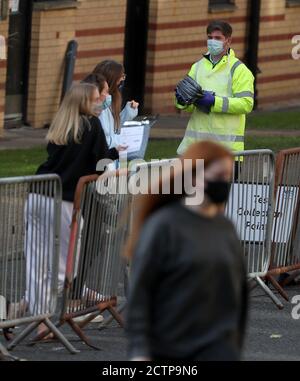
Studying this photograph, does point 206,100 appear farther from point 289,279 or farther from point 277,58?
point 277,58

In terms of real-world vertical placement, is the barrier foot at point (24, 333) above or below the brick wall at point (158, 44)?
below

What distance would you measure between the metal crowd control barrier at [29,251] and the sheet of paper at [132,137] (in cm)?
155

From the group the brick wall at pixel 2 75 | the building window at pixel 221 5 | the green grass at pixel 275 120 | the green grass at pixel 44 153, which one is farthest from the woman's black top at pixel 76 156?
the building window at pixel 221 5

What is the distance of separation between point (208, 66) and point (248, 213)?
50.5 inches

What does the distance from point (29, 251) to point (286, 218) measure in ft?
9.51

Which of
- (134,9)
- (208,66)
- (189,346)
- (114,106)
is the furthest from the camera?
(134,9)

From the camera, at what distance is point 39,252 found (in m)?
8.42

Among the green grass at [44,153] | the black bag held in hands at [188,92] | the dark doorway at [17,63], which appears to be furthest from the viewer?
the dark doorway at [17,63]

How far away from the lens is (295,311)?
1011cm

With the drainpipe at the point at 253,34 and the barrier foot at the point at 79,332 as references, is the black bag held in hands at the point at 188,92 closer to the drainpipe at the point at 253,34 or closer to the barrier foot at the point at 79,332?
the barrier foot at the point at 79,332

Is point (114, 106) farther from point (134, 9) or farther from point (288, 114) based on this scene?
point (288, 114)

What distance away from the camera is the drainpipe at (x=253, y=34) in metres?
22.4

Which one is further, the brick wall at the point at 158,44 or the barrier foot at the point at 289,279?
the brick wall at the point at 158,44

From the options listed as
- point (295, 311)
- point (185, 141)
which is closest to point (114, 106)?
point (185, 141)
